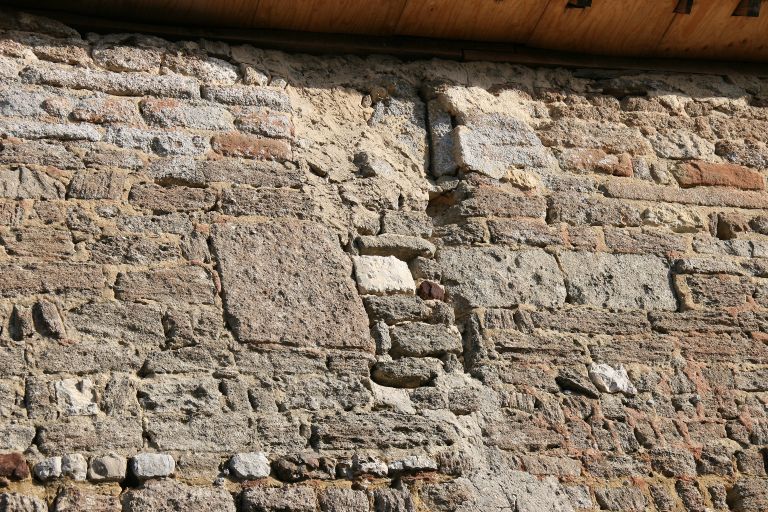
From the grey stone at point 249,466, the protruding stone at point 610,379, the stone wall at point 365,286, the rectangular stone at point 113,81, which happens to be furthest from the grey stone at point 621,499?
the rectangular stone at point 113,81

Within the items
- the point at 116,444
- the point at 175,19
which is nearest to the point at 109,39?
the point at 175,19

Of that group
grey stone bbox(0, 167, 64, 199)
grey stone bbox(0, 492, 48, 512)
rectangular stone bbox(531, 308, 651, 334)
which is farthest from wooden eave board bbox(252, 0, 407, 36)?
grey stone bbox(0, 492, 48, 512)

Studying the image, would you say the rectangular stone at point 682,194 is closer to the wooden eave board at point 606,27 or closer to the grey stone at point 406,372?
the wooden eave board at point 606,27

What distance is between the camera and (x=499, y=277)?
151 inches

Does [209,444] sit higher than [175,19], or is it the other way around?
[175,19]

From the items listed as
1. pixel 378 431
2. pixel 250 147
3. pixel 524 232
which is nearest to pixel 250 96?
pixel 250 147

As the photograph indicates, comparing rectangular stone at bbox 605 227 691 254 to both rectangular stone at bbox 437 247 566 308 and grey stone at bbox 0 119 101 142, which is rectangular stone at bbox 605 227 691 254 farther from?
grey stone at bbox 0 119 101 142

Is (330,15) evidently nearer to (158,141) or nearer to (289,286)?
(158,141)

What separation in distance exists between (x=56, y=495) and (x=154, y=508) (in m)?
0.24

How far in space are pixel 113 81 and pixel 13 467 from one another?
1394mm

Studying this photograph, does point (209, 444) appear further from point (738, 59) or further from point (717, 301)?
point (738, 59)

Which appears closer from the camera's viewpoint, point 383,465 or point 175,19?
point 383,465

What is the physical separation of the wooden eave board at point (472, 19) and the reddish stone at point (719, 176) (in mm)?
758

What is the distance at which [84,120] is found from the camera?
3756mm
